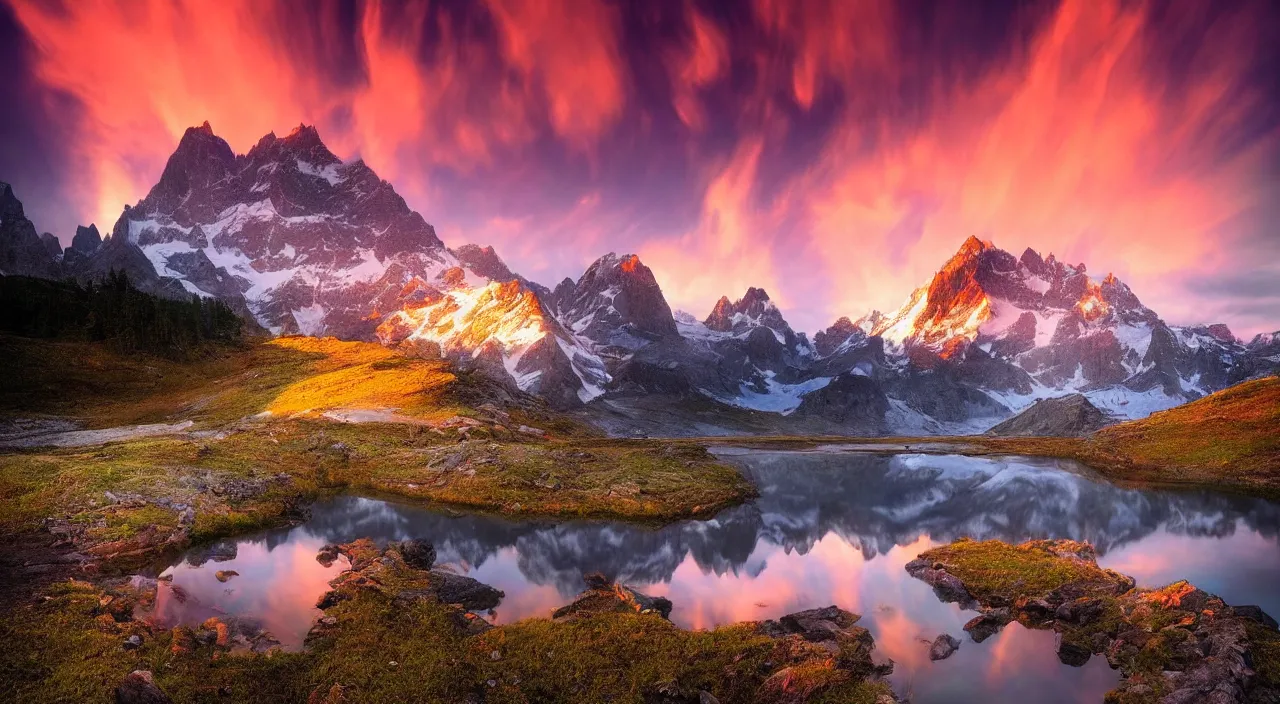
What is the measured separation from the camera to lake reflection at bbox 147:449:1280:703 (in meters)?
20.6

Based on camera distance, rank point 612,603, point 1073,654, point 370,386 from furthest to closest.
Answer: point 370,386
point 612,603
point 1073,654

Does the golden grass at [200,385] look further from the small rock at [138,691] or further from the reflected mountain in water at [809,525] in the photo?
the small rock at [138,691]

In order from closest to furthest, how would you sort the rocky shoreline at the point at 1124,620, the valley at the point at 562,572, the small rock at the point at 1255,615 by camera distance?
the valley at the point at 562,572 → the rocky shoreline at the point at 1124,620 → the small rock at the point at 1255,615

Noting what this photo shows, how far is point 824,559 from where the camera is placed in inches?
1321

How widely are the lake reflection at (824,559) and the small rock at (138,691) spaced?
5336 millimetres

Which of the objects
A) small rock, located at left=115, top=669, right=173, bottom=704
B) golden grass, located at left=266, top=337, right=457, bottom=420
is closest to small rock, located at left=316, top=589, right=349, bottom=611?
small rock, located at left=115, top=669, right=173, bottom=704

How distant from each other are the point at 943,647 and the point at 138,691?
81.2ft

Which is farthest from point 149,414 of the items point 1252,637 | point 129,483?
point 1252,637

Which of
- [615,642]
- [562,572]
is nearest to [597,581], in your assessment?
[562,572]

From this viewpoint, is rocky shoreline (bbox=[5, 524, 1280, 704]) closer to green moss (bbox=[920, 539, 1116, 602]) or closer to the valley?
the valley

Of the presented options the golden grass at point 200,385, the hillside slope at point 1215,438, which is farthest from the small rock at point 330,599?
the hillside slope at point 1215,438

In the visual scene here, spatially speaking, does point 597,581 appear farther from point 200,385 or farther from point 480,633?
point 200,385

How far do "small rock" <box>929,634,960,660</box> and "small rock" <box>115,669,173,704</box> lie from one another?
2346cm

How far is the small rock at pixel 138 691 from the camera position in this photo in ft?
46.4
